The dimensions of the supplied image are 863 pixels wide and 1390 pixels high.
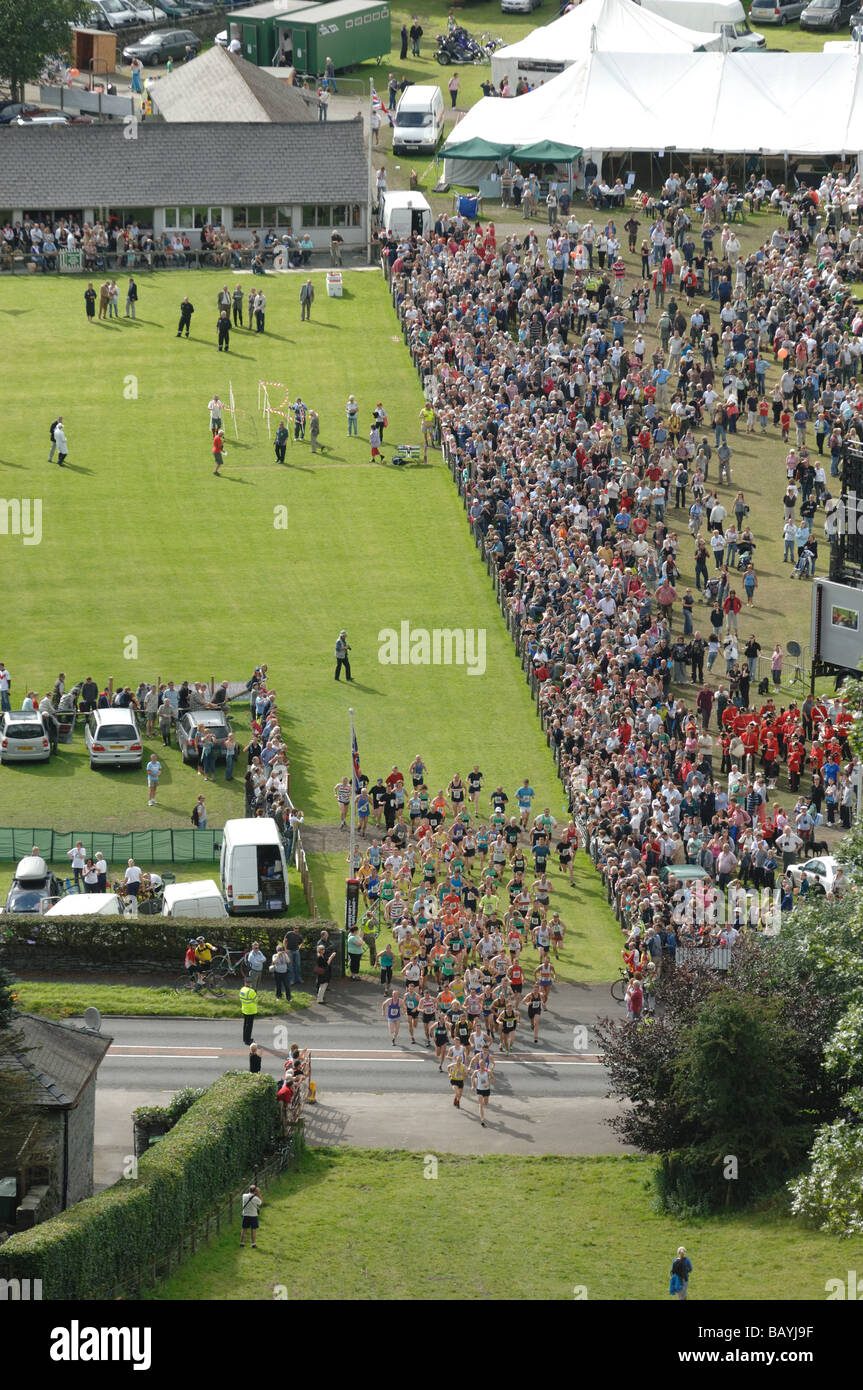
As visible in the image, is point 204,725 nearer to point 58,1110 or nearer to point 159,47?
point 58,1110

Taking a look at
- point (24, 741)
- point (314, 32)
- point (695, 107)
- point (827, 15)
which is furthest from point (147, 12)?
point (24, 741)

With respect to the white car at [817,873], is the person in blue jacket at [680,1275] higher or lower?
higher

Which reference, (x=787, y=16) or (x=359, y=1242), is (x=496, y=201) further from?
(x=359, y=1242)

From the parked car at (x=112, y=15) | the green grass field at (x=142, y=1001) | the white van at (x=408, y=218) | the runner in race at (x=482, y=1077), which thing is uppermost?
the parked car at (x=112, y=15)

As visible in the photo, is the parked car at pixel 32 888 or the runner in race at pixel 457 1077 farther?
the parked car at pixel 32 888

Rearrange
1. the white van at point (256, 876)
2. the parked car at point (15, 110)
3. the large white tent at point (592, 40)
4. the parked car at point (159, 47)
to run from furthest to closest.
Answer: the parked car at point (159, 47) < the parked car at point (15, 110) < the large white tent at point (592, 40) < the white van at point (256, 876)

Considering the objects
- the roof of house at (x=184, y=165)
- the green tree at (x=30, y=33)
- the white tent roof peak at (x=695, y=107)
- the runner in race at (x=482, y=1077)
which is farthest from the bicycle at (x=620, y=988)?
the green tree at (x=30, y=33)

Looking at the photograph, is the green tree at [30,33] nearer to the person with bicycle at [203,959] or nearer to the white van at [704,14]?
the white van at [704,14]
